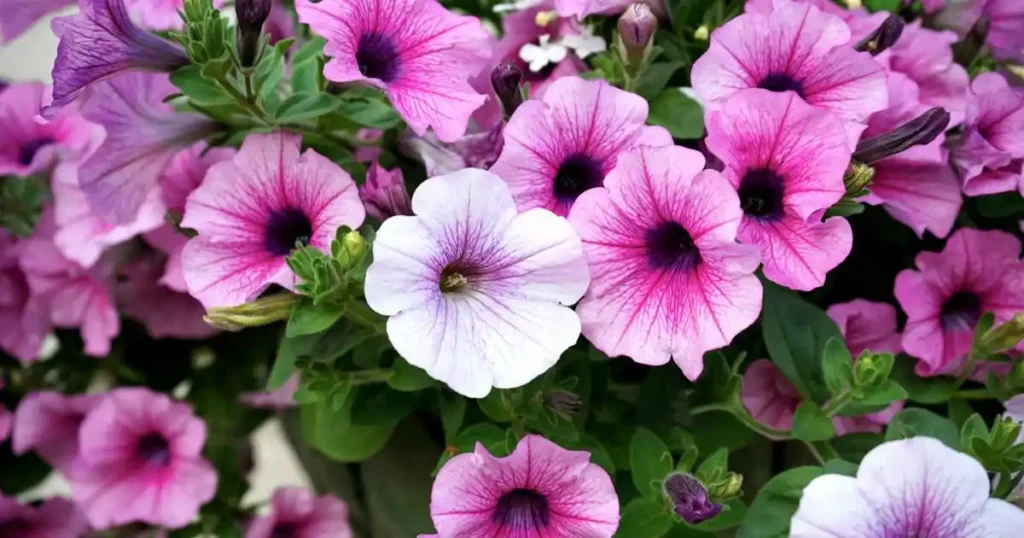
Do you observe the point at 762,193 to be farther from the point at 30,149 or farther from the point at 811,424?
the point at 30,149

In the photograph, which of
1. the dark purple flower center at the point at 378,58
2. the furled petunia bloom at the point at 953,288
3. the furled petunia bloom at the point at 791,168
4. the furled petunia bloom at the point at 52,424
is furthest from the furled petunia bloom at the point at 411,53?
the furled petunia bloom at the point at 52,424

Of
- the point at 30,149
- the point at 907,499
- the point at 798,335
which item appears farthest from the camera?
the point at 30,149

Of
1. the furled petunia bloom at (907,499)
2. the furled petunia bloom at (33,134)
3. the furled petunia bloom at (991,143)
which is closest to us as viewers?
the furled petunia bloom at (907,499)

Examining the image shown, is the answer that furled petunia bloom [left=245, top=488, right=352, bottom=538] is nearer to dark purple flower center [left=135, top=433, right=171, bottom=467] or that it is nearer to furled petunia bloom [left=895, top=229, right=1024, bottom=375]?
dark purple flower center [left=135, top=433, right=171, bottom=467]

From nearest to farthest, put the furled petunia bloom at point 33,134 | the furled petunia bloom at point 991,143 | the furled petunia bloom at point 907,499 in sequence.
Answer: the furled petunia bloom at point 907,499 → the furled petunia bloom at point 991,143 → the furled petunia bloom at point 33,134

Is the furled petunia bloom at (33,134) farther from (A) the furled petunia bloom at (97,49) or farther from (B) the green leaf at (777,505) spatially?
(B) the green leaf at (777,505)

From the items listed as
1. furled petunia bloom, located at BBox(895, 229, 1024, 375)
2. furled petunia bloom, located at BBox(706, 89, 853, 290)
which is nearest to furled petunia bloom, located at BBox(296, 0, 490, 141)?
furled petunia bloom, located at BBox(706, 89, 853, 290)

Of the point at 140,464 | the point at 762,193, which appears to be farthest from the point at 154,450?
the point at 762,193
